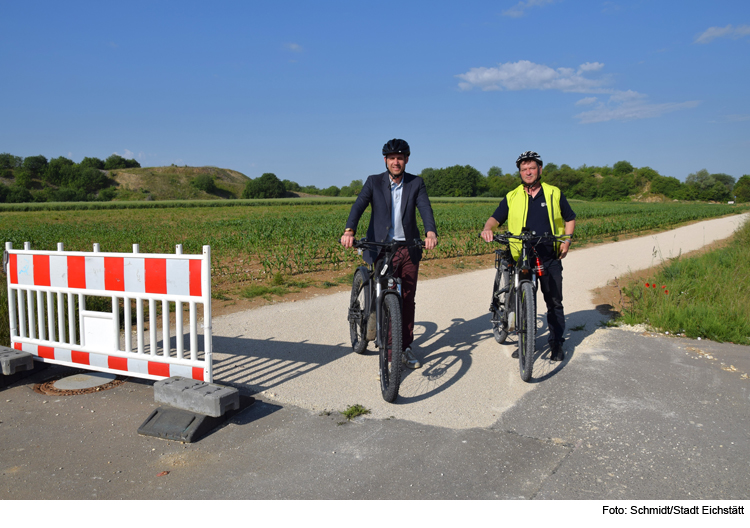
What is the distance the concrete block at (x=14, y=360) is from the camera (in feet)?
14.2

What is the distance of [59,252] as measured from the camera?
4.52m

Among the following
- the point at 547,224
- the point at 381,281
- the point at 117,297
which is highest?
the point at 547,224

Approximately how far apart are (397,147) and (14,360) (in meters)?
3.74

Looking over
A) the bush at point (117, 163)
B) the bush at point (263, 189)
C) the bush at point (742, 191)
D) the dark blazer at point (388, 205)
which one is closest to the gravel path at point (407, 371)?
the dark blazer at point (388, 205)

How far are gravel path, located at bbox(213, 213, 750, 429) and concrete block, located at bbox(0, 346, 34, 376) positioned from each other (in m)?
1.56

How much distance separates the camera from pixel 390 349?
435 cm

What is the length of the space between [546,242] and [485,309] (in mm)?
2830

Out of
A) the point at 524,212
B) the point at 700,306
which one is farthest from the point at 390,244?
the point at 700,306

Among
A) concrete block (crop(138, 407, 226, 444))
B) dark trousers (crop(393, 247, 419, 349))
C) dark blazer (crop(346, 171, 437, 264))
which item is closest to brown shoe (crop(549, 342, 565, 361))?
dark trousers (crop(393, 247, 419, 349))

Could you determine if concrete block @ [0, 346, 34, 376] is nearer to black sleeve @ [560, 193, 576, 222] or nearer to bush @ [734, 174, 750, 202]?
black sleeve @ [560, 193, 576, 222]

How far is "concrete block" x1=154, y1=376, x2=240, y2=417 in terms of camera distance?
3570 mm

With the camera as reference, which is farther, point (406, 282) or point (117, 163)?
point (117, 163)

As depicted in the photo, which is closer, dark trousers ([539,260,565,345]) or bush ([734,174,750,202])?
dark trousers ([539,260,565,345])

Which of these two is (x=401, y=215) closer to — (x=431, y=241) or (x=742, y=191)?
(x=431, y=241)
